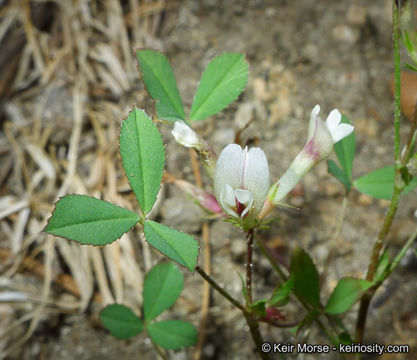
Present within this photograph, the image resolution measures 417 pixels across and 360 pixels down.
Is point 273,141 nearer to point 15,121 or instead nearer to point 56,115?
point 56,115

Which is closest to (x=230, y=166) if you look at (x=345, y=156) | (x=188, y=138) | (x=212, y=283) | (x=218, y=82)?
(x=188, y=138)

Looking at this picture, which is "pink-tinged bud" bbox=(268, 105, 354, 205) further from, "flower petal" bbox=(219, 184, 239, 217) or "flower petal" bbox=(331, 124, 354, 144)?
"flower petal" bbox=(219, 184, 239, 217)

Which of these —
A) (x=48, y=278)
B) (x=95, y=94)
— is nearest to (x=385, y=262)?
(x=48, y=278)

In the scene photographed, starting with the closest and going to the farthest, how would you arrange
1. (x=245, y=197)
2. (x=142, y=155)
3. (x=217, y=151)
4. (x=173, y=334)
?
(x=245, y=197)
(x=142, y=155)
(x=173, y=334)
(x=217, y=151)

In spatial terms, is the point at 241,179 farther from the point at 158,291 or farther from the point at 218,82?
the point at 158,291

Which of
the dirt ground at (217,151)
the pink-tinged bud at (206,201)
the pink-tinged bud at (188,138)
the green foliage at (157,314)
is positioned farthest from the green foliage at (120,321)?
the pink-tinged bud at (188,138)

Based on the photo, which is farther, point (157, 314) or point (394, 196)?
point (157, 314)

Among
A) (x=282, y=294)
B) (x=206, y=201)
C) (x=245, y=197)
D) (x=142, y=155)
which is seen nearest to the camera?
(x=245, y=197)
